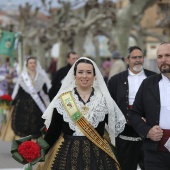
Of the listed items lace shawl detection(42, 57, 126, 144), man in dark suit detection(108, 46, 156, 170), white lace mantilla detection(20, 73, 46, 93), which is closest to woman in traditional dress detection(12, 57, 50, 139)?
white lace mantilla detection(20, 73, 46, 93)

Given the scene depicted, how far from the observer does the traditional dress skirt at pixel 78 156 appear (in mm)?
5352

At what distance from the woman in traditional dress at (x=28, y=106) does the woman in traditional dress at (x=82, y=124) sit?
5520mm

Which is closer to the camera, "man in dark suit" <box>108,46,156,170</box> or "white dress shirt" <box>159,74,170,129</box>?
"white dress shirt" <box>159,74,170,129</box>

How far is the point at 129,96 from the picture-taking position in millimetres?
7555

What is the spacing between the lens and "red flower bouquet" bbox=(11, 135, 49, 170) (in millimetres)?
5387

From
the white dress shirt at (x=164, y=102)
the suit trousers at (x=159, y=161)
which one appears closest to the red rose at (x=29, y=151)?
the suit trousers at (x=159, y=161)

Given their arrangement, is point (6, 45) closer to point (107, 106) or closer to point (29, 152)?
point (107, 106)

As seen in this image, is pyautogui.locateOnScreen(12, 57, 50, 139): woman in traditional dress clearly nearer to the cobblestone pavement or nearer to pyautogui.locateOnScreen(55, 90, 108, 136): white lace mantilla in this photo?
the cobblestone pavement

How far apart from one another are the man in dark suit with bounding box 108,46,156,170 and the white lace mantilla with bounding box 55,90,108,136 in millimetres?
1413

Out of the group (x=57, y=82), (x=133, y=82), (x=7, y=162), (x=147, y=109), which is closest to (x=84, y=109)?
(x=147, y=109)

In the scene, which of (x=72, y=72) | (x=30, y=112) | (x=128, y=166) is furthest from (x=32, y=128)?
(x=72, y=72)

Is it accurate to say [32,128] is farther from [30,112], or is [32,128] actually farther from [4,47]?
[4,47]

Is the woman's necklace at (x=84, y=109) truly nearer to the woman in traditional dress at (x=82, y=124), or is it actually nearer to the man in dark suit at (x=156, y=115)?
the woman in traditional dress at (x=82, y=124)

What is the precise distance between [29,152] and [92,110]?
0.63 m
